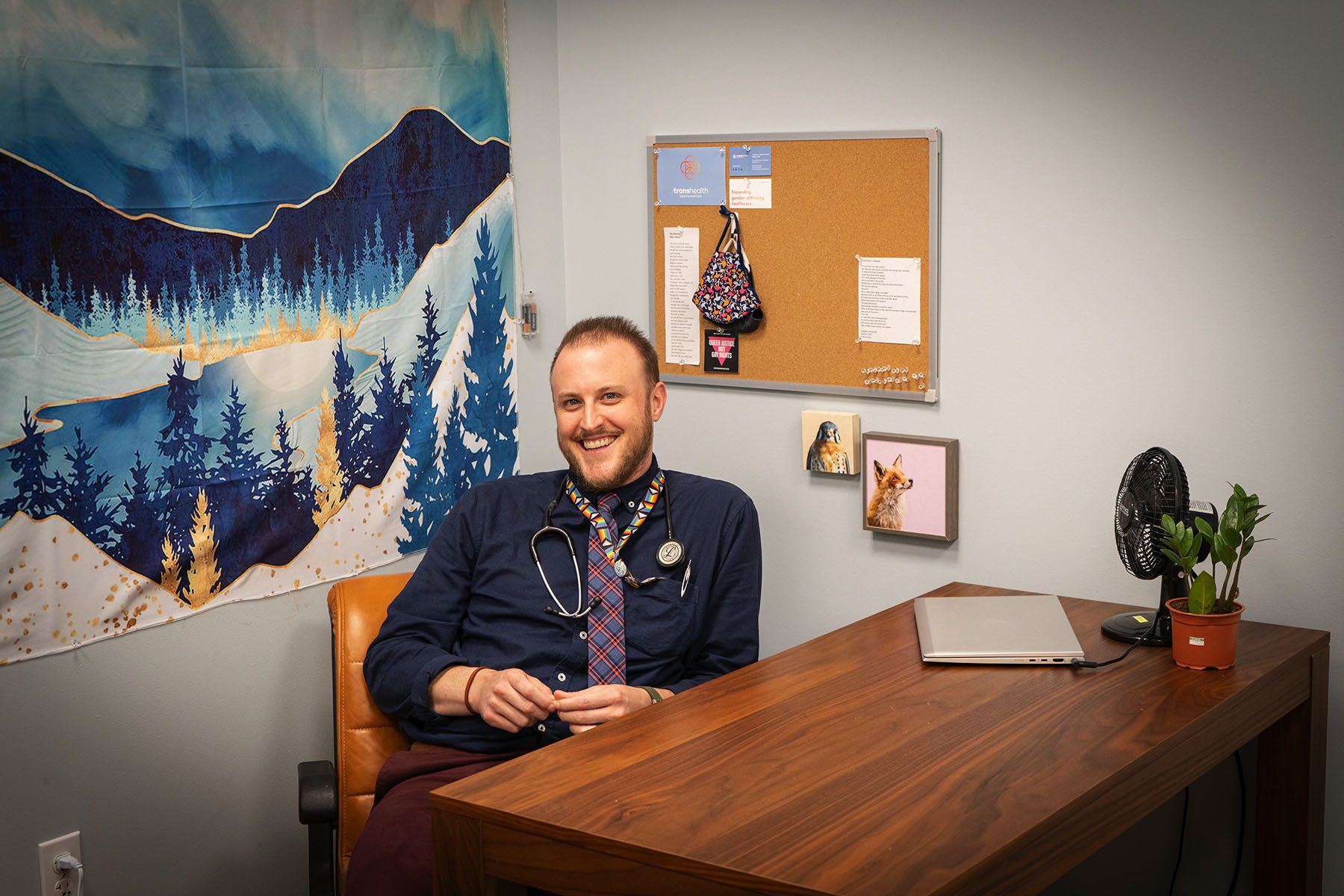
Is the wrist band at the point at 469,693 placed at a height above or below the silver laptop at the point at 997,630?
below

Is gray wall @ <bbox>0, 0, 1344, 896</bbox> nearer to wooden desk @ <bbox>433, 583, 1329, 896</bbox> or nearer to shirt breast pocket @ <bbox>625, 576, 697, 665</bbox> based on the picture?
wooden desk @ <bbox>433, 583, 1329, 896</bbox>

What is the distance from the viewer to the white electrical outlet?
2365 millimetres

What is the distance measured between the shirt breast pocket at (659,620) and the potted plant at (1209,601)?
824 millimetres

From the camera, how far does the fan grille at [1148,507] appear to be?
2.22 metres

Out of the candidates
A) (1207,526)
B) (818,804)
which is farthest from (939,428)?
(818,804)

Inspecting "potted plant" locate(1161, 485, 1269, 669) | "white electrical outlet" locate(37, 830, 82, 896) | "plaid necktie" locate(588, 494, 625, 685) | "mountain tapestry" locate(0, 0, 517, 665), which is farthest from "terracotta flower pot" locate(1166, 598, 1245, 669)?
"white electrical outlet" locate(37, 830, 82, 896)

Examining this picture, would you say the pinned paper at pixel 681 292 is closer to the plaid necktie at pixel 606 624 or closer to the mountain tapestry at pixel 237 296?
the mountain tapestry at pixel 237 296

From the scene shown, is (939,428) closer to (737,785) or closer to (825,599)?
(825,599)

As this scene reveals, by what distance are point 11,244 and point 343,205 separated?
28.4 inches

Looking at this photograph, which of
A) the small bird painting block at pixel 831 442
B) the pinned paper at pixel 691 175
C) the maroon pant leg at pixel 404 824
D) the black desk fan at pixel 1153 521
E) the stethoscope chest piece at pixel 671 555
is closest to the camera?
the maroon pant leg at pixel 404 824

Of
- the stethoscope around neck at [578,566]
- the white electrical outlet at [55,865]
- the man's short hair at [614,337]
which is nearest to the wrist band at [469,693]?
the stethoscope around neck at [578,566]

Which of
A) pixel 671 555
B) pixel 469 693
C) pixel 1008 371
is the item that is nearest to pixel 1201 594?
pixel 1008 371

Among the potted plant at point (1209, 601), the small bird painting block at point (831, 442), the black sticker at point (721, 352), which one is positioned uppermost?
the black sticker at point (721, 352)

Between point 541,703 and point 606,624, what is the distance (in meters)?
0.27
